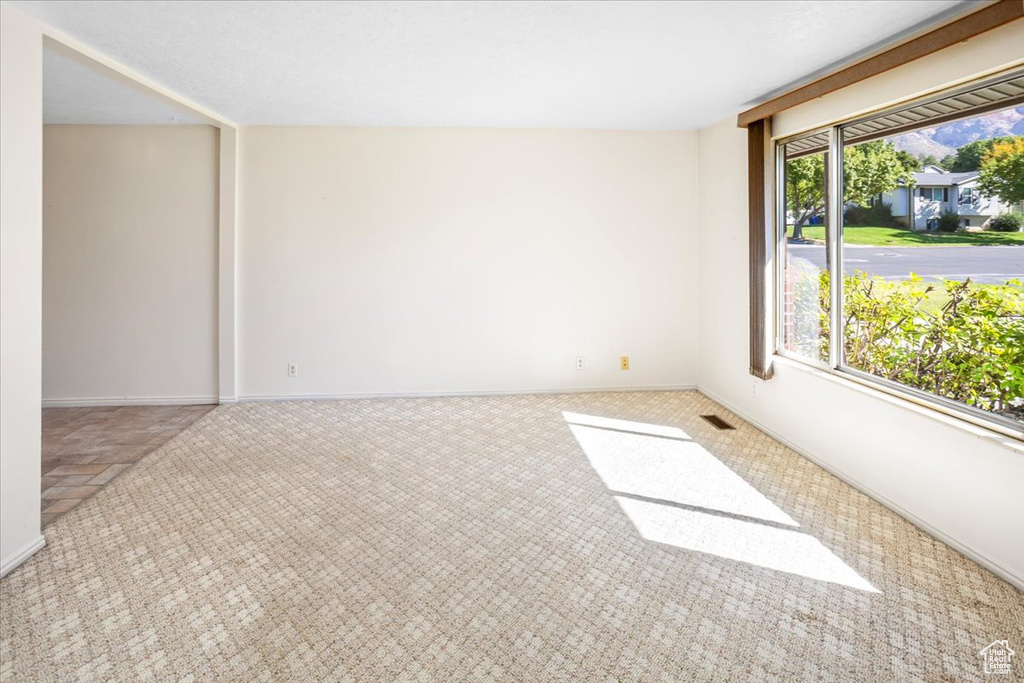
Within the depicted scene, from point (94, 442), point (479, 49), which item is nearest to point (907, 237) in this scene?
point (479, 49)

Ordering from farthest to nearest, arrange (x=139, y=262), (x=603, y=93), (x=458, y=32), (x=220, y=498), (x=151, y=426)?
1. (x=139, y=262)
2. (x=151, y=426)
3. (x=603, y=93)
4. (x=220, y=498)
5. (x=458, y=32)

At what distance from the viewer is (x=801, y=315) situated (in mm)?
3961

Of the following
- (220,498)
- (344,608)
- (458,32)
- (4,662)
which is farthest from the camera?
(220,498)

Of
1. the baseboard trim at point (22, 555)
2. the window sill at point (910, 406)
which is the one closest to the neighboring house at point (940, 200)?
the window sill at point (910, 406)

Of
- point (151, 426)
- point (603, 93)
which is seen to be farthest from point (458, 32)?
point (151, 426)

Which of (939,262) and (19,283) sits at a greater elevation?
(939,262)

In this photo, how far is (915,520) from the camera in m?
2.73

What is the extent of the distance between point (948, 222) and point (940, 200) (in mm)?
131

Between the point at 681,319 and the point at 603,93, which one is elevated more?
the point at 603,93

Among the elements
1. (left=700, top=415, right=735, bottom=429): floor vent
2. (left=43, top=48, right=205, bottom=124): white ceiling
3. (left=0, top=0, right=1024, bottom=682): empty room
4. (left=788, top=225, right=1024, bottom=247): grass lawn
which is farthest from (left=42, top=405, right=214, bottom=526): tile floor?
(left=788, top=225, right=1024, bottom=247): grass lawn

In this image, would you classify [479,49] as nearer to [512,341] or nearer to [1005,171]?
[1005,171]

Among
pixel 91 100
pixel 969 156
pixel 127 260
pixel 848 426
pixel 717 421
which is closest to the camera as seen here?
pixel 969 156

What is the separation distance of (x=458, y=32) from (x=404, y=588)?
2670 millimetres

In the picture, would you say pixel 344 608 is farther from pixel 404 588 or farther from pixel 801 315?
pixel 801 315
